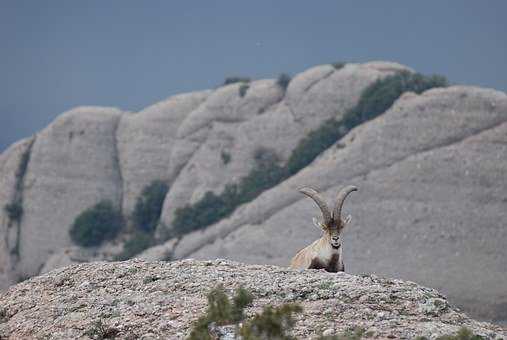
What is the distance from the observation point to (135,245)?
84062 mm

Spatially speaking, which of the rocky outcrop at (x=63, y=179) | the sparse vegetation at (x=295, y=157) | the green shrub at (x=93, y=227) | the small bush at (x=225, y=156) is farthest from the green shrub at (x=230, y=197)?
the rocky outcrop at (x=63, y=179)

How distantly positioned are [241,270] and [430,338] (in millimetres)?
5154

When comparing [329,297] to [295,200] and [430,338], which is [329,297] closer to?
[430,338]

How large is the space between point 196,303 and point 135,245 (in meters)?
65.2

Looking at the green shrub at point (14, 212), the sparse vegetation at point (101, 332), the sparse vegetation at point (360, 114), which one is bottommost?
the green shrub at point (14, 212)

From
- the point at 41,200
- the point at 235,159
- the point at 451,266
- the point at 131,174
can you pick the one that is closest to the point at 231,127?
the point at 235,159

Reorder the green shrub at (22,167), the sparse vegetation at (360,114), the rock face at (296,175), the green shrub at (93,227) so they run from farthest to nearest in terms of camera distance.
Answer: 1. the green shrub at (22,167)
2. the green shrub at (93,227)
3. the sparse vegetation at (360,114)
4. the rock face at (296,175)

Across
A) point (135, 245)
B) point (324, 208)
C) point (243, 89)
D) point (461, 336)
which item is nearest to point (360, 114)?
point (243, 89)

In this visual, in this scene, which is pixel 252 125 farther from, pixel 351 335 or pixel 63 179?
pixel 351 335

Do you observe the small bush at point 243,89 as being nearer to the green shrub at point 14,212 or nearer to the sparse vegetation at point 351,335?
A: the green shrub at point 14,212

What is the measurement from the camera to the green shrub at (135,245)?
8277 centimetres

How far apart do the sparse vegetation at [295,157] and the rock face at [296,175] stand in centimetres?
94

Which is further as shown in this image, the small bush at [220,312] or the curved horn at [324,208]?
the curved horn at [324,208]

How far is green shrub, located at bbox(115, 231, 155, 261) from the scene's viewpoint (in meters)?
82.8
